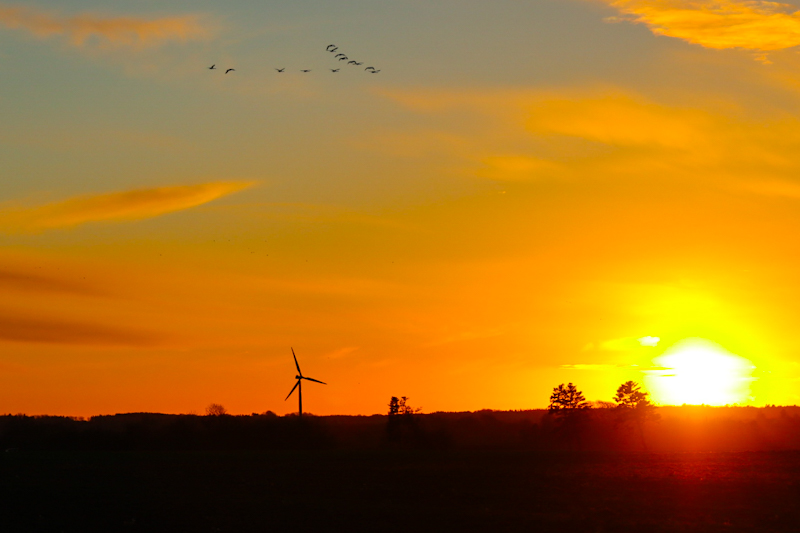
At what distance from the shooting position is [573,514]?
52.2m

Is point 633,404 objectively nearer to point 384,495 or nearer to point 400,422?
point 400,422

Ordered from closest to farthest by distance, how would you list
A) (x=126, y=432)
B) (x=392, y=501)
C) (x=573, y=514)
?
(x=573, y=514) < (x=392, y=501) < (x=126, y=432)

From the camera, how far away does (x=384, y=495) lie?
59625mm

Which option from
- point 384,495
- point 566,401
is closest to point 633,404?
point 566,401

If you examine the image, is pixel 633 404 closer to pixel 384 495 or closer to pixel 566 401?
pixel 566 401

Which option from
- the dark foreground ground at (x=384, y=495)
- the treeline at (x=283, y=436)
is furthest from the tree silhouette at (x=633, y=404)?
the dark foreground ground at (x=384, y=495)

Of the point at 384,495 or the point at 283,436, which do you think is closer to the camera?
the point at 384,495

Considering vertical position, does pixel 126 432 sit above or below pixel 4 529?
above

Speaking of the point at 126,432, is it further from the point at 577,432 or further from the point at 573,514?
the point at 573,514

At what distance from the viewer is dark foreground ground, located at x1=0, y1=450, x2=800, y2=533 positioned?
161 feet

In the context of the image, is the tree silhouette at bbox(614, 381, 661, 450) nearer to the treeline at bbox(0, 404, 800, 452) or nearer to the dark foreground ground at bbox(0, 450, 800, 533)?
the treeline at bbox(0, 404, 800, 452)

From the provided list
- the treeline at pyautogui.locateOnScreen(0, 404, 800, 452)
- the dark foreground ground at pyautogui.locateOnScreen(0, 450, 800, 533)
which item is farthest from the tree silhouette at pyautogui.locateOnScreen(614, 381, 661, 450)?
the dark foreground ground at pyautogui.locateOnScreen(0, 450, 800, 533)

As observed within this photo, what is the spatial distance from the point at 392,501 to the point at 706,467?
32086mm

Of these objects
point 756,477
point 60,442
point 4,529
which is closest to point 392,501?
point 4,529
